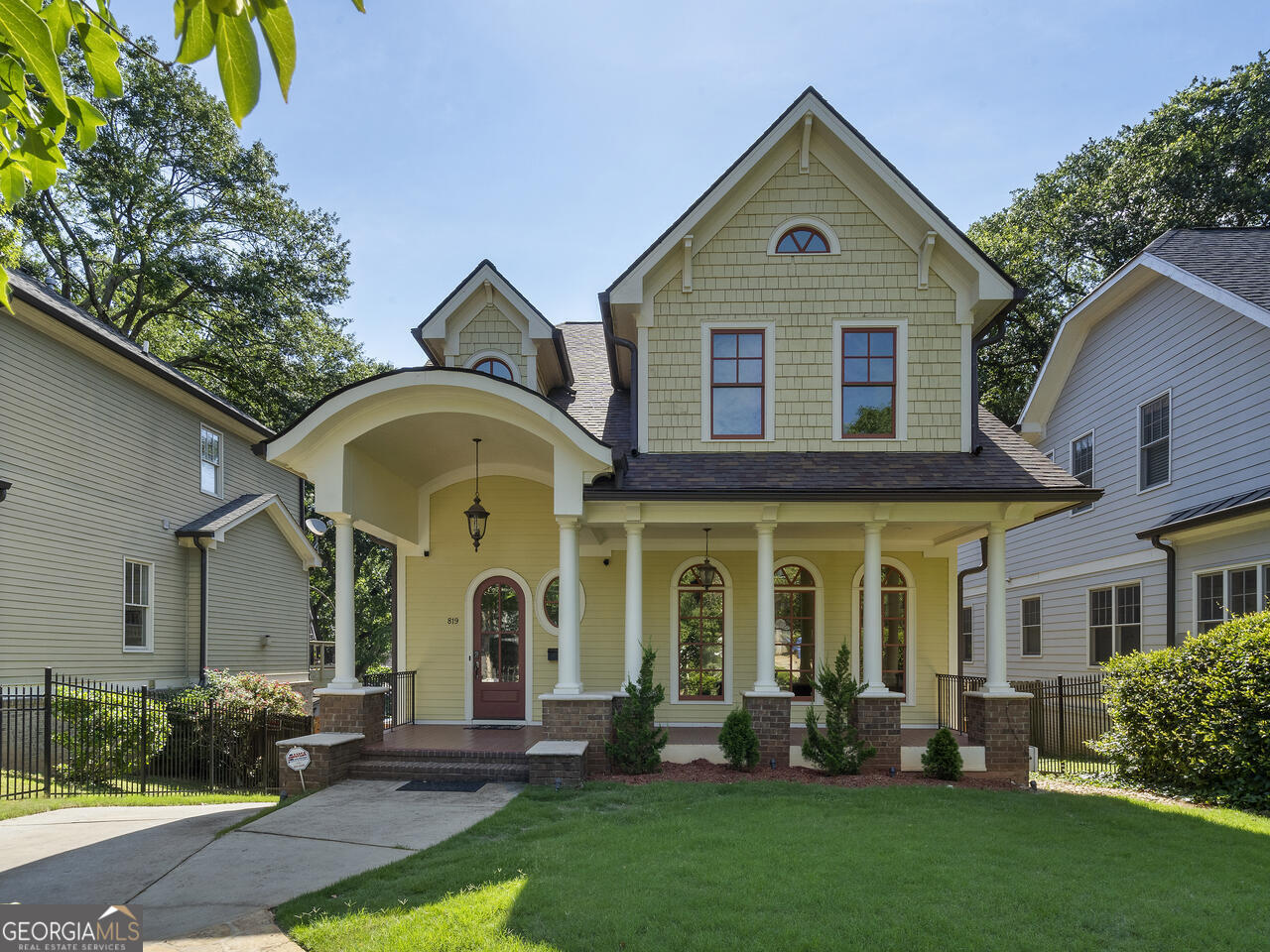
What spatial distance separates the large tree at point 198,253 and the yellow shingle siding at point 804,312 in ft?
60.2

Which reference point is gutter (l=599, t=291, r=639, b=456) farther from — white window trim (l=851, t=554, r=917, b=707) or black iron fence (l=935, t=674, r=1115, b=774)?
black iron fence (l=935, t=674, r=1115, b=774)

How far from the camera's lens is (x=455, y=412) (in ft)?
33.1

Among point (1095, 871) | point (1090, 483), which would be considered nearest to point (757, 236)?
point (1095, 871)

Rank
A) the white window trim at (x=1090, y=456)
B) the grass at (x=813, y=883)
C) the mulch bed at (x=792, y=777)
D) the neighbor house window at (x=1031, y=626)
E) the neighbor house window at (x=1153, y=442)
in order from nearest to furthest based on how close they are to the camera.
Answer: the grass at (x=813, y=883) → the mulch bed at (x=792, y=777) → the neighbor house window at (x=1153, y=442) → the white window trim at (x=1090, y=456) → the neighbor house window at (x=1031, y=626)

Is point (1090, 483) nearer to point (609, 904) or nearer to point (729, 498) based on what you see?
point (729, 498)

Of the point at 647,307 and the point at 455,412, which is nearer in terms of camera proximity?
the point at 455,412

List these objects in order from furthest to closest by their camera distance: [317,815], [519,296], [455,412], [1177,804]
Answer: [519,296] → [455,412] → [1177,804] → [317,815]

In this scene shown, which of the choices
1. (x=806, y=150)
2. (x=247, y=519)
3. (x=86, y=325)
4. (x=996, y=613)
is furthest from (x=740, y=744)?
(x=247, y=519)

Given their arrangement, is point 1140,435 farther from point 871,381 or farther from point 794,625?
point 794,625

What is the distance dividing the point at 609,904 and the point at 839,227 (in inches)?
369

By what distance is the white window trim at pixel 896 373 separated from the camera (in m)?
11.3

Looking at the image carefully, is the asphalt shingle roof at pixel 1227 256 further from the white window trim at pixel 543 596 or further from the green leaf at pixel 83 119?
the green leaf at pixel 83 119

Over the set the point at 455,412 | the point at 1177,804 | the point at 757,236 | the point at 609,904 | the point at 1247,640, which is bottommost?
the point at 1177,804

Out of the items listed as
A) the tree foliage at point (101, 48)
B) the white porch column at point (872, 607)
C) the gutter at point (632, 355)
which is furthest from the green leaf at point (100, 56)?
the white porch column at point (872, 607)
